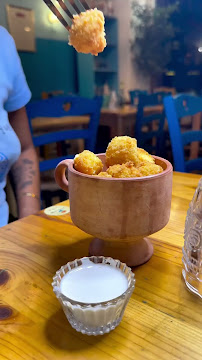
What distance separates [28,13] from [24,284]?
2860 millimetres

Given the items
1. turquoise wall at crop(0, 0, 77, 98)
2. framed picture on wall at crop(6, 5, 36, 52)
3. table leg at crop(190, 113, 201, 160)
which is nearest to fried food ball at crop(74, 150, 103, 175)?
table leg at crop(190, 113, 201, 160)

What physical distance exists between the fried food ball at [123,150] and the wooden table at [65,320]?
15 centimetres

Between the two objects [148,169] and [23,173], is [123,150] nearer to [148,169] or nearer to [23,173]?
[148,169]

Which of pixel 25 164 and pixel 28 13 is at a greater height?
pixel 28 13

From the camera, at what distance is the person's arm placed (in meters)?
0.89

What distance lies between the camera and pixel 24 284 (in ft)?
1.36

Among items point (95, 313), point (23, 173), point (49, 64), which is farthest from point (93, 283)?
point (49, 64)

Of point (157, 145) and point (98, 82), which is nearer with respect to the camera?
point (157, 145)

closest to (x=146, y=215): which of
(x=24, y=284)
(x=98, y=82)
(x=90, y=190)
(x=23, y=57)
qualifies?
(x=90, y=190)

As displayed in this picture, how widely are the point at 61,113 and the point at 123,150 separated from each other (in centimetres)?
87

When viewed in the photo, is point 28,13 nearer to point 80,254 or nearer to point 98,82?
point 98,82

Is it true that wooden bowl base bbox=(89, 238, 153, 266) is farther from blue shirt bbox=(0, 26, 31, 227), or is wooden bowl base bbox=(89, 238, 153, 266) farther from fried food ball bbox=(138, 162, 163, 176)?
blue shirt bbox=(0, 26, 31, 227)

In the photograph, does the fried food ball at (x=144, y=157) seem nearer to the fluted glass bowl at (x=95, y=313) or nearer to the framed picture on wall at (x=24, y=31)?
the fluted glass bowl at (x=95, y=313)

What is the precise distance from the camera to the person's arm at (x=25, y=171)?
0.89 meters
